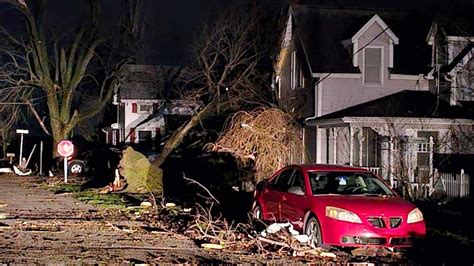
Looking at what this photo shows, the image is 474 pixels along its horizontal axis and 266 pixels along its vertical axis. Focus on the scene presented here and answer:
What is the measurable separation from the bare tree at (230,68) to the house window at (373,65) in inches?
171

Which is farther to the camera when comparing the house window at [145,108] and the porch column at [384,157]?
the house window at [145,108]

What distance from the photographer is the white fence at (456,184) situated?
2300cm

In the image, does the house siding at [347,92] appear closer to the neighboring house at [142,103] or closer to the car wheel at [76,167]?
the car wheel at [76,167]

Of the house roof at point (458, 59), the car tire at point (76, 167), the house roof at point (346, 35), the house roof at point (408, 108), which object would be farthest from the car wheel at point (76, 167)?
the house roof at point (458, 59)

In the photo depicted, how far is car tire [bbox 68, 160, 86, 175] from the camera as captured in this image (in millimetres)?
41769

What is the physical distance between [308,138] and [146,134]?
28.5 metres

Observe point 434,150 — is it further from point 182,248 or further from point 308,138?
point 182,248

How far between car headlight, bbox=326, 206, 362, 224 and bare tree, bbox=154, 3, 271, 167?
740 inches

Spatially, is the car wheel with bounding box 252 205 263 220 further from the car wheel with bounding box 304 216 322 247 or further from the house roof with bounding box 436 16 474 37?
the house roof with bounding box 436 16 474 37

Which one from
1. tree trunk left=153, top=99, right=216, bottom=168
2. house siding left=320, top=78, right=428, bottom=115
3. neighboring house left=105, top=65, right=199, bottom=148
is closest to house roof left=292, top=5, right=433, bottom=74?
house siding left=320, top=78, right=428, bottom=115

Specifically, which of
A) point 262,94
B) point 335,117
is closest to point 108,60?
point 262,94

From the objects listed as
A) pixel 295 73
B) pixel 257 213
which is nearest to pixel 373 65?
pixel 295 73

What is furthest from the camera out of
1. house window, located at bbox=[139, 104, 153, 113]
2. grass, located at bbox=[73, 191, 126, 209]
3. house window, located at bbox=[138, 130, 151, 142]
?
house window, located at bbox=[139, 104, 153, 113]

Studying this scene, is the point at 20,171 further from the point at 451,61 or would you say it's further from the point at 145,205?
the point at 451,61
